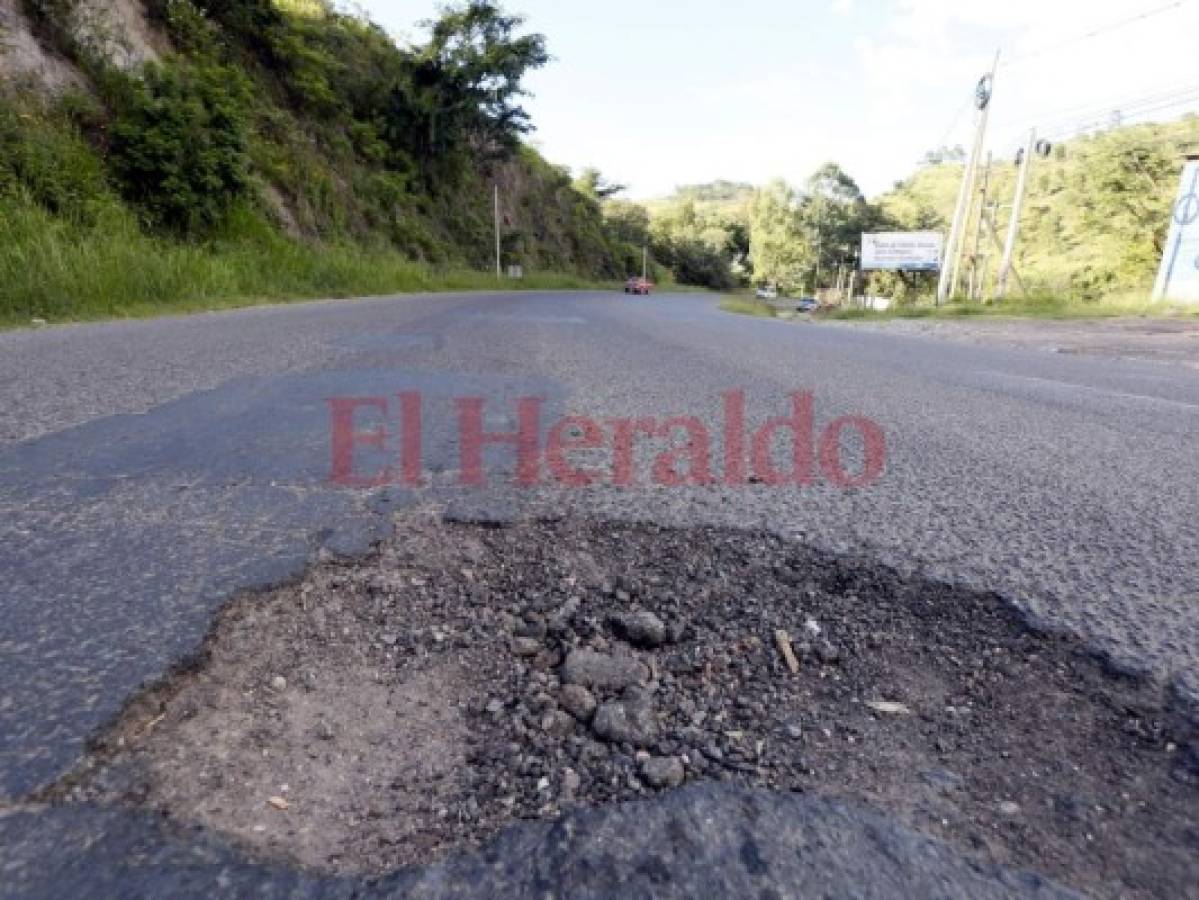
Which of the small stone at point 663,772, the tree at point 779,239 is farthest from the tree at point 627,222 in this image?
the small stone at point 663,772

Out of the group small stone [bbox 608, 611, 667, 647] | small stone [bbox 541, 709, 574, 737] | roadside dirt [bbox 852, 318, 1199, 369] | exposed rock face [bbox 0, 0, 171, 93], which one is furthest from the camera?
exposed rock face [bbox 0, 0, 171, 93]

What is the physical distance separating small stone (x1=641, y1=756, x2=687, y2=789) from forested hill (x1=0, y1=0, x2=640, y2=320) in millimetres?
7481

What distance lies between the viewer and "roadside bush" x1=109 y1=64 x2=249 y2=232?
10.0 meters

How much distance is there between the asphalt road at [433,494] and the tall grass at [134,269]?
2842 millimetres

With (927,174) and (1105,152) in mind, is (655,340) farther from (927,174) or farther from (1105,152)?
(927,174)

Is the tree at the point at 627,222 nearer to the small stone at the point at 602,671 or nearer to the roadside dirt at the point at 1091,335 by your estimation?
the roadside dirt at the point at 1091,335

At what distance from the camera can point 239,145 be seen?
11555 millimetres

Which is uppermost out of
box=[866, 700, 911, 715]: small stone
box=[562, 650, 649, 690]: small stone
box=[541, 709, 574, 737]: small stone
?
box=[866, 700, 911, 715]: small stone

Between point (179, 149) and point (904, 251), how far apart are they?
3242 cm

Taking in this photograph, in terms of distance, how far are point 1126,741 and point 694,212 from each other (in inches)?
3361

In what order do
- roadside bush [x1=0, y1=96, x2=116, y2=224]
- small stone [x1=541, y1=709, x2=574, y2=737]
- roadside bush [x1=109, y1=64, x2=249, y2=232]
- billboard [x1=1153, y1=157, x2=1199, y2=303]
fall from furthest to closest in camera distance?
billboard [x1=1153, y1=157, x2=1199, y2=303] → roadside bush [x1=109, y1=64, x2=249, y2=232] → roadside bush [x1=0, y1=96, x2=116, y2=224] → small stone [x1=541, y1=709, x2=574, y2=737]

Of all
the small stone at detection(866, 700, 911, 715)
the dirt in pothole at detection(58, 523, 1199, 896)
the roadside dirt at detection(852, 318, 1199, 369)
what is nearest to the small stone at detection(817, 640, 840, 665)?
the dirt in pothole at detection(58, 523, 1199, 896)

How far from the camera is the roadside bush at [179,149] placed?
1003 cm

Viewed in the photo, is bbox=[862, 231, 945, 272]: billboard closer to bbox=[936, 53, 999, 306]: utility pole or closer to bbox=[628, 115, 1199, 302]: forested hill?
bbox=[628, 115, 1199, 302]: forested hill
